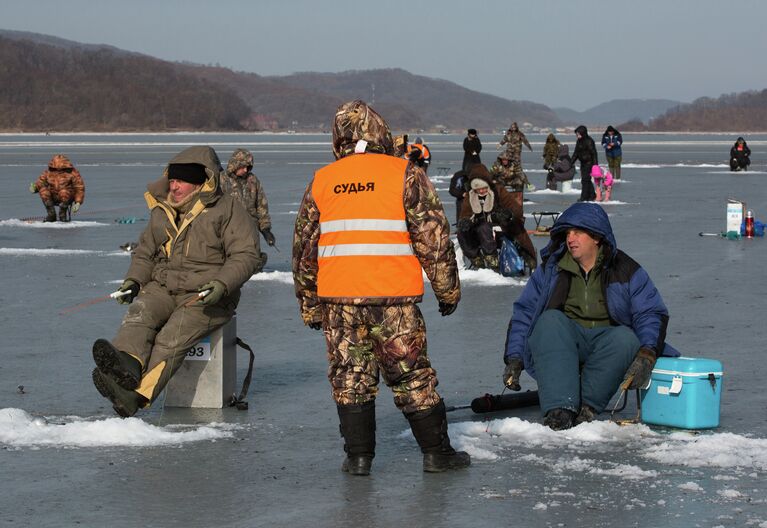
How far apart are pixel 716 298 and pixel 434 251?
6910 mm

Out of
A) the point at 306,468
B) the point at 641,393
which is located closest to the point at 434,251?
the point at 306,468

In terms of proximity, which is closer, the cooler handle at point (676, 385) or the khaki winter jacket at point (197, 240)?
the cooler handle at point (676, 385)

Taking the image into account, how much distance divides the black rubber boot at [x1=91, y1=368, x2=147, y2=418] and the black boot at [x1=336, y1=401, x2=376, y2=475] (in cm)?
135

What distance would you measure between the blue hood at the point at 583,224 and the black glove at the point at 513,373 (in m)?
0.61

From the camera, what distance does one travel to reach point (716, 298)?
1208 cm

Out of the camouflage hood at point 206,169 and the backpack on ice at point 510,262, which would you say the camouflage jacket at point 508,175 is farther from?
the camouflage hood at point 206,169

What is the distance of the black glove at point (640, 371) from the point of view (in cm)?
673

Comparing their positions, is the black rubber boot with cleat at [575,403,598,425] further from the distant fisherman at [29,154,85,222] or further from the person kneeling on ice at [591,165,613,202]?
the person kneeling on ice at [591,165,613,202]

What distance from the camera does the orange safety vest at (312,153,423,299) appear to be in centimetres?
566

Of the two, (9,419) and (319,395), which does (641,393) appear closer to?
(319,395)

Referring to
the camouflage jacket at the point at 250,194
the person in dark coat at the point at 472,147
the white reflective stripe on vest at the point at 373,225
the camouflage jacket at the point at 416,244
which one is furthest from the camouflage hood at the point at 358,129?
the person in dark coat at the point at 472,147

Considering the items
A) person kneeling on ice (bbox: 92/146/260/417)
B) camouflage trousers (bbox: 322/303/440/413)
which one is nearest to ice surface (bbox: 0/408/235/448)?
person kneeling on ice (bbox: 92/146/260/417)

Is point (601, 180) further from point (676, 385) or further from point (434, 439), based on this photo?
point (434, 439)

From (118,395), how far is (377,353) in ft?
5.25
